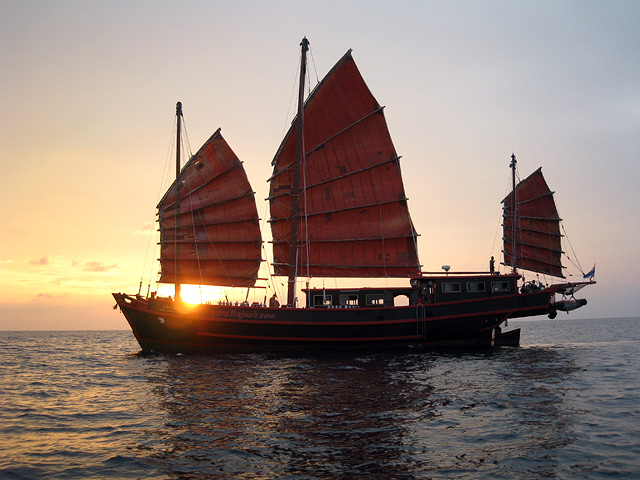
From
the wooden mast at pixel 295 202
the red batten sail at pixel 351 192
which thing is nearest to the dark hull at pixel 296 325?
the wooden mast at pixel 295 202

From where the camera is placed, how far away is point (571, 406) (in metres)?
17.4

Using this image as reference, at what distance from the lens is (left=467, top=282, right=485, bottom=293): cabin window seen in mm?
35875

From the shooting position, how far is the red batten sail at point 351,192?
37719mm

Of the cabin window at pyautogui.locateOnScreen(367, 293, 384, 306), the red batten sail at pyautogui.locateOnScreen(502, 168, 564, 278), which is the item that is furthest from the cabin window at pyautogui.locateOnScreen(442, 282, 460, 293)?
the red batten sail at pyautogui.locateOnScreen(502, 168, 564, 278)

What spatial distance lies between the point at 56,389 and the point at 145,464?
1402 centimetres

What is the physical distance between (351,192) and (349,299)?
7.90m

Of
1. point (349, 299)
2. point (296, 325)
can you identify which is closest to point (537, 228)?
point (349, 299)

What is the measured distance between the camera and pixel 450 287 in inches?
1404

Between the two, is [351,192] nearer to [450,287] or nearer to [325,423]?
[450,287]

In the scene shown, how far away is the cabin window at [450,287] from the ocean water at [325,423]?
887 centimetres

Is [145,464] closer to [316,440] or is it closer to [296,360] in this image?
[316,440]

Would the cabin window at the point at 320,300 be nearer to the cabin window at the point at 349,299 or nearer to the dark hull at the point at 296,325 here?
the cabin window at the point at 349,299

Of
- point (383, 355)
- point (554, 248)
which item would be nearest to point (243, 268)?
point (383, 355)

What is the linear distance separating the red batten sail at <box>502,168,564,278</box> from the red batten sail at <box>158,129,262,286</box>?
2528 centimetres
